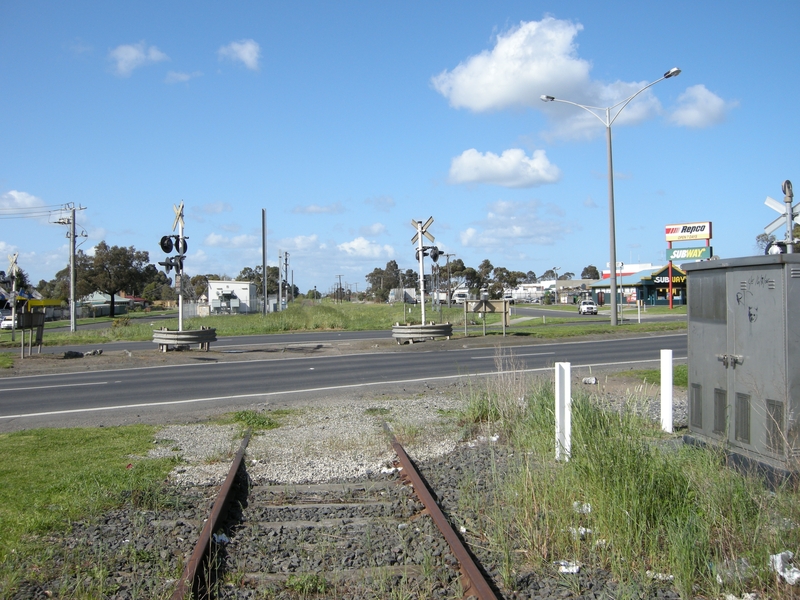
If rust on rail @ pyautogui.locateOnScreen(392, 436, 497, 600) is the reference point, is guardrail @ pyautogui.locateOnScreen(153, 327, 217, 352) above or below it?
above

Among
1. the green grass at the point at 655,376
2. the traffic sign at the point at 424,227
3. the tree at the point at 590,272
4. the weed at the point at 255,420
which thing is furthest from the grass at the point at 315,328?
the tree at the point at 590,272

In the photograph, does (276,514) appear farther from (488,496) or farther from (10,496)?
(10,496)

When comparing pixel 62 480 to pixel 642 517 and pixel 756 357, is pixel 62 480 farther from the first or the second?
pixel 756 357

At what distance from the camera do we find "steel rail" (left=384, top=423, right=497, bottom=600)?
4.27 meters

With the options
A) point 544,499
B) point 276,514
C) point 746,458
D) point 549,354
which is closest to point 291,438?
point 276,514

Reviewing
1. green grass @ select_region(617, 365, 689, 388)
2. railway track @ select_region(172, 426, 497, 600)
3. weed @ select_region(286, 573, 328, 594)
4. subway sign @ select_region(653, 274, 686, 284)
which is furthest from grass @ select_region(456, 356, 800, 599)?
subway sign @ select_region(653, 274, 686, 284)

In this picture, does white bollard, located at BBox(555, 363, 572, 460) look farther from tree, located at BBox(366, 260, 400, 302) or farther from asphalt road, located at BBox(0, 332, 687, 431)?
tree, located at BBox(366, 260, 400, 302)

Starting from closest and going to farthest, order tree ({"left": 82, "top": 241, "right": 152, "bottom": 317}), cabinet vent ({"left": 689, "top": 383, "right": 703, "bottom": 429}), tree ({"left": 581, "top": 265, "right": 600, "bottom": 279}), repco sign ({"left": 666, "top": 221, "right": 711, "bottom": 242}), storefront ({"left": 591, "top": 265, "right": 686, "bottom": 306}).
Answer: cabinet vent ({"left": 689, "top": 383, "right": 703, "bottom": 429}) → repco sign ({"left": 666, "top": 221, "right": 711, "bottom": 242}) → storefront ({"left": 591, "top": 265, "right": 686, "bottom": 306}) → tree ({"left": 82, "top": 241, "right": 152, "bottom": 317}) → tree ({"left": 581, "top": 265, "right": 600, "bottom": 279})

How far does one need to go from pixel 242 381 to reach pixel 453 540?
41.6 feet

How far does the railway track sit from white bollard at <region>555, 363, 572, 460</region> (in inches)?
56.2

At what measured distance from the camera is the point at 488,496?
644cm

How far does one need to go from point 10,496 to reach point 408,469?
387cm

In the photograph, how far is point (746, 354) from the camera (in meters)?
7.02

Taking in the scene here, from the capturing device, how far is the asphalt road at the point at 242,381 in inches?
514
